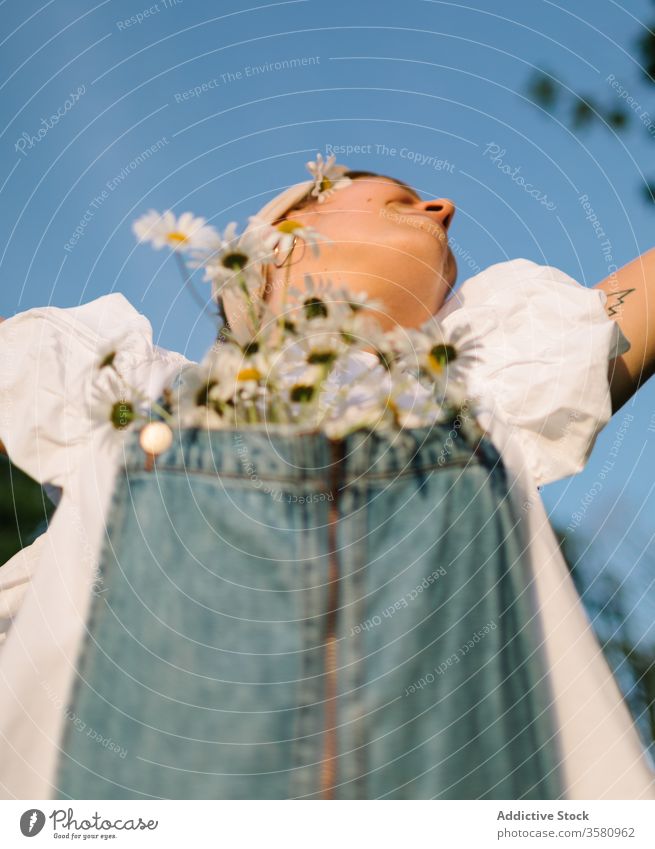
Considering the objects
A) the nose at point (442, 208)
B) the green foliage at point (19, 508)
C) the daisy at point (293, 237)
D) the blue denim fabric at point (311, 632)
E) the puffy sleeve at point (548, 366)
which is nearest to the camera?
the blue denim fabric at point (311, 632)

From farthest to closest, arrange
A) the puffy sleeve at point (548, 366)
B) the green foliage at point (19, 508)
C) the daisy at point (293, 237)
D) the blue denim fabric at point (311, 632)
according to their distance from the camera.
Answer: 1. the green foliage at point (19, 508)
2. the daisy at point (293, 237)
3. the puffy sleeve at point (548, 366)
4. the blue denim fabric at point (311, 632)

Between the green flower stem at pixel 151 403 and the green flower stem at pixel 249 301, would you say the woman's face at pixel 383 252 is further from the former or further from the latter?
the green flower stem at pixel 151 403

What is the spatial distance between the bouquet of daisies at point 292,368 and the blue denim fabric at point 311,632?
4 cm

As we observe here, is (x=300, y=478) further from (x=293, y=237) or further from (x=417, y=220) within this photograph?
(x=417, y=220)

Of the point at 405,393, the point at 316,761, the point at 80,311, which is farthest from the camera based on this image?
the point at 80,311

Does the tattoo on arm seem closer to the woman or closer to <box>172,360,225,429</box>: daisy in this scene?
the woman

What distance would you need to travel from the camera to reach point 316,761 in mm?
628

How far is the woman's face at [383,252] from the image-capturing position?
35.7 inches

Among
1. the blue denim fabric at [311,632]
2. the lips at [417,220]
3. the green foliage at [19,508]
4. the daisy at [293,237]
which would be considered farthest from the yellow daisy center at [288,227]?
the green foliage at [19,508]

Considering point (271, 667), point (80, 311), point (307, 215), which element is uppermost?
point (307, 215)

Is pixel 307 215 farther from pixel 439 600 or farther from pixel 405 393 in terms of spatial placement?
pixel 439 600

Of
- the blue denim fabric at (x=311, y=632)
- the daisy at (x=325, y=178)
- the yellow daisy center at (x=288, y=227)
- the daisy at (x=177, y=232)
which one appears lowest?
the blue denim fabric at (x=311, y=632)

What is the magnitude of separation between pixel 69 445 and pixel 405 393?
0.33 meters
